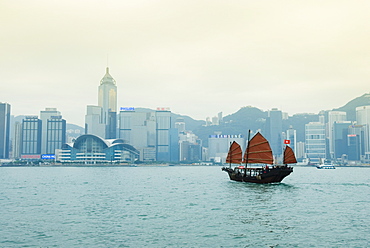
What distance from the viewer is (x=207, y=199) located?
50688mm

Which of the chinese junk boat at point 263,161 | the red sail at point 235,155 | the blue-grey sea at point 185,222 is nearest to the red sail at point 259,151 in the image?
the chinese junk boat at point 263,161

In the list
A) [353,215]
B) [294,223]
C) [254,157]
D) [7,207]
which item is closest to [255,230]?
[294,223]

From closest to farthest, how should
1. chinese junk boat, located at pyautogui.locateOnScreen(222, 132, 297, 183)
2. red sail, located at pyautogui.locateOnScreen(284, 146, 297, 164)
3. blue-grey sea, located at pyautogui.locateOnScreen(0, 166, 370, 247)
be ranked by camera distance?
blue-grey sea, located at pyautogui.locateOnScreen(0, 166, 370, 247) < chinese junk boat, located at pyautogui.locateOnScreen(222, 132, 297, 183) < red sail, located at pyautogui.locateOnScreen(284, 146, 297, 164)

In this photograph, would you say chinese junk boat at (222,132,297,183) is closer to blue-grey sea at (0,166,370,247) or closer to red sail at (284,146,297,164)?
red sail at (284,146,297,164)

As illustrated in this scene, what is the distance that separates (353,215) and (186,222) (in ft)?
50.8

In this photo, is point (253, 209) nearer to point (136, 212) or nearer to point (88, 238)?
point (136, 212)

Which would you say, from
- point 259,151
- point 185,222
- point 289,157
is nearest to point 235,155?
point 259,151

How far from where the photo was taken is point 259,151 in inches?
2985

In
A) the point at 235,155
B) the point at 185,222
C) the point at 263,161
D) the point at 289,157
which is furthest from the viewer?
the point at 235,155

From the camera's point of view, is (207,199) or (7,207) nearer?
(7,207)

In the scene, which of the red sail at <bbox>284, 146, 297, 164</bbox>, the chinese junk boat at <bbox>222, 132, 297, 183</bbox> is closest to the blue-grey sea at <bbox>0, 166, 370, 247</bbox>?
the chinese junk boat at <bbox>222, 132, 297, 183</bbox>

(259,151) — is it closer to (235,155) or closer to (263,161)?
(263,161)

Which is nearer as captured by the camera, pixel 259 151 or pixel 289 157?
pixel 259 151

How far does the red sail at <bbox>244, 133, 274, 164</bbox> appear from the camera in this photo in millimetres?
74000
